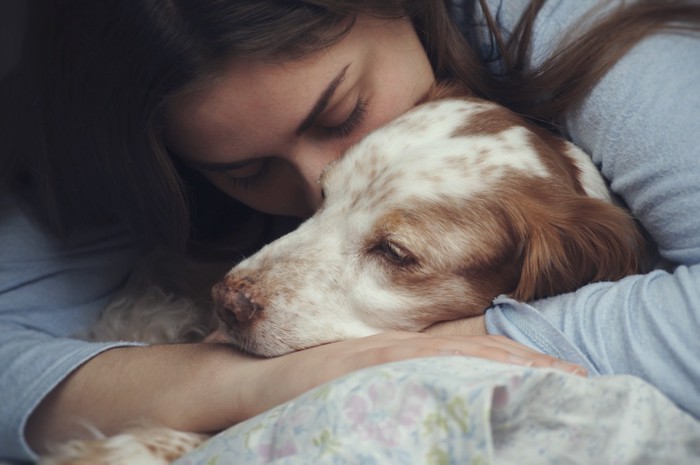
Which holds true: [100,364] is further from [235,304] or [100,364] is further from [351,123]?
[351,123]

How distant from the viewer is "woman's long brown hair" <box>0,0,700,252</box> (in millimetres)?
1771

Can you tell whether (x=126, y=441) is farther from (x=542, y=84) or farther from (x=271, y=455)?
(x=542, y=84)

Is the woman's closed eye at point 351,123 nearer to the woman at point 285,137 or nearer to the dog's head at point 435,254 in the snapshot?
the woman at point 285,137

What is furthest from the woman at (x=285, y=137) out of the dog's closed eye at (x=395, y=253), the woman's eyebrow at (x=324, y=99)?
the dog's closed eye at (x=395, y=253)

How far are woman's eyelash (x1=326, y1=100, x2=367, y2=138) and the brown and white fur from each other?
8.3 inches

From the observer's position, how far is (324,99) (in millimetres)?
1854

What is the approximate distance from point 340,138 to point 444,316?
1.69 ft

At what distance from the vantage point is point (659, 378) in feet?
4.71

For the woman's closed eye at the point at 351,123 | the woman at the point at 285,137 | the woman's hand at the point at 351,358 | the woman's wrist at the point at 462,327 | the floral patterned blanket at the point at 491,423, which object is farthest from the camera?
the woman's closed eye at the point at 351,123

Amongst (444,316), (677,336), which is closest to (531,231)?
(444,316)

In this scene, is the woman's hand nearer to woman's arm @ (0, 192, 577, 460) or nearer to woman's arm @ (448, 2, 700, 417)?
woman's arm @ (0, 192, 577, 460)

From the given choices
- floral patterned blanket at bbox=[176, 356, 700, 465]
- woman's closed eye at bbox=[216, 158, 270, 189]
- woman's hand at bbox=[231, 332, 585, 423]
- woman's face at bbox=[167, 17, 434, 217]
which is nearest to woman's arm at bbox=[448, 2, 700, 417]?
woman's hand at bbox=[231, 332, 585, 423]

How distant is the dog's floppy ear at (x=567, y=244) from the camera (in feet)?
5.57

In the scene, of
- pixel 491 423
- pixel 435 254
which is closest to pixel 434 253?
pixel 435 254
